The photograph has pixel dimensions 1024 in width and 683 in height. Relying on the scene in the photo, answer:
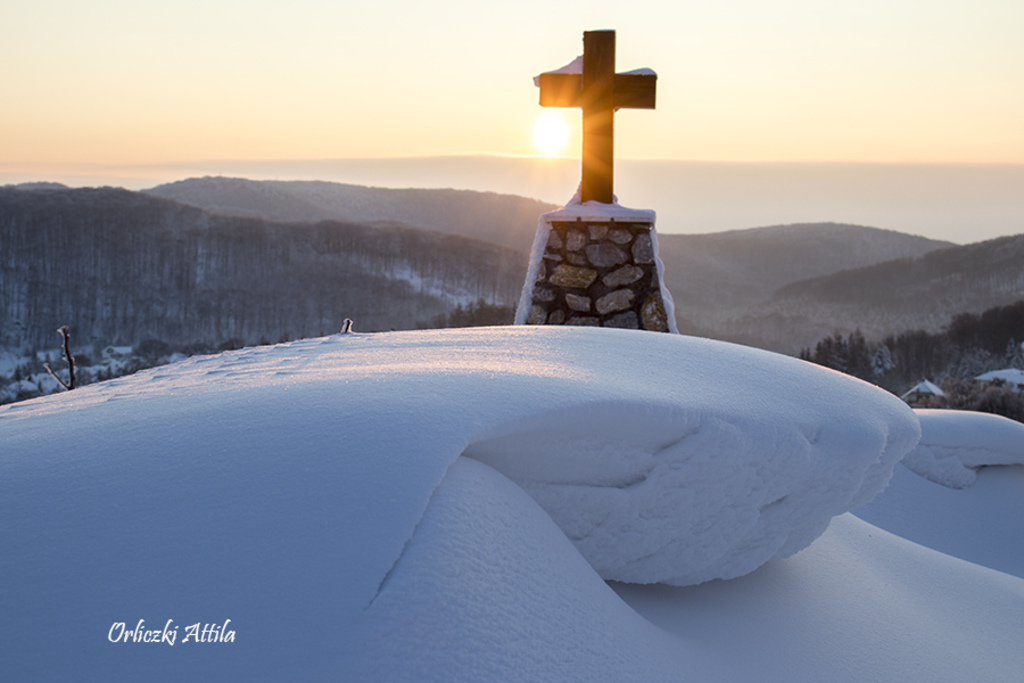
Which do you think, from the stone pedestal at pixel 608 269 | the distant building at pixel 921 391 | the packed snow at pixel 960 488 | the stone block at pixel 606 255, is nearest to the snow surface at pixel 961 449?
the packed snow at pixel 960 488

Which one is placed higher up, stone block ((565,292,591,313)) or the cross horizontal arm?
the cross horizontal arm

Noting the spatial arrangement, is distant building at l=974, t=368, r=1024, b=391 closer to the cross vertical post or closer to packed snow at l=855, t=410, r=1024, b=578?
packed snow at l=855, t=410, r=1024, b=578

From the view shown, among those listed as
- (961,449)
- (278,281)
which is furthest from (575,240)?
(278,281)

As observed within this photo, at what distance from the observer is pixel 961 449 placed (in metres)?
5.61

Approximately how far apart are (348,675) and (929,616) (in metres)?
2.26

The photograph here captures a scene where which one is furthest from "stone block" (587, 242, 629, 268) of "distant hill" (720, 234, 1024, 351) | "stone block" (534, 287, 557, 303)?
"distant hill" (720, 234, 1024, 351)

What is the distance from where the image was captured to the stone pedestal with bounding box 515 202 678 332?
5438 millimetres

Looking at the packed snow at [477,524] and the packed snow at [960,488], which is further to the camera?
the packed snow at [960,488]

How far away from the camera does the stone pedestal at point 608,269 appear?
17.8 feet

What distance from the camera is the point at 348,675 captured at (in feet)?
3.67

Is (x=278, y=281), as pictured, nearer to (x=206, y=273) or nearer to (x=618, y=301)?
(x=206, y=273)

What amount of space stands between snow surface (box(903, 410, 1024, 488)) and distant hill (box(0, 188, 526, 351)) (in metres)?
27.9

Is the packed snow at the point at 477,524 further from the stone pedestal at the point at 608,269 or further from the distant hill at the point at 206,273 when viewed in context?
the distant hill at the point at 206,273

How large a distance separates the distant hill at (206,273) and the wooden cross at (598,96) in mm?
26728
